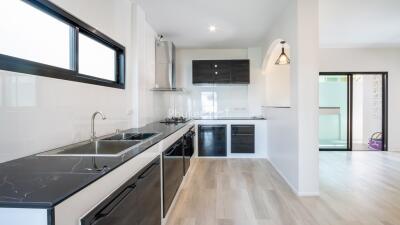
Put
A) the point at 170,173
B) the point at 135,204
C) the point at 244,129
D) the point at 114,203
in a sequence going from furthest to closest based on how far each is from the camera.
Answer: the point at 244,129
the point at 170,173
the point at 135,204
the point at 114,203

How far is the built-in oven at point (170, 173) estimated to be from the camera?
2.48m

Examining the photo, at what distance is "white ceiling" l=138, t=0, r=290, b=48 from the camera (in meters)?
3.65

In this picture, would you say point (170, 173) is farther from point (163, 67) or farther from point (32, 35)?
point (163, 67)

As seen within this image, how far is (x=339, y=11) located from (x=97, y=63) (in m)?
3.90

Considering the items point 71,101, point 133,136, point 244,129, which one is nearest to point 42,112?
point 71,101

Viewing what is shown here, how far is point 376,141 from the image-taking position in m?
6.70

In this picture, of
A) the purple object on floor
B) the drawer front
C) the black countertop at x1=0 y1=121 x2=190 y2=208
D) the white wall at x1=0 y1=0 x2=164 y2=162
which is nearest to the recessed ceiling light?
the white wall at x1=0 y1=0 x2=164 y2=162

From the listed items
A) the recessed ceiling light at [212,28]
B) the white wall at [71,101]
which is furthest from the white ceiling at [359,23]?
the white wall at [71,101]

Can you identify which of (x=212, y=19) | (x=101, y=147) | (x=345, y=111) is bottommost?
(x=101, y=147)

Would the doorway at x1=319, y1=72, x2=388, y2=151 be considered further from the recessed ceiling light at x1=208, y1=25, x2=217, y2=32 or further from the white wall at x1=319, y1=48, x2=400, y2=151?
the recessed ceiling light at x1=208, y1=25, x2=217, y2=32

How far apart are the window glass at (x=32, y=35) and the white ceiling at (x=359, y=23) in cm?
357

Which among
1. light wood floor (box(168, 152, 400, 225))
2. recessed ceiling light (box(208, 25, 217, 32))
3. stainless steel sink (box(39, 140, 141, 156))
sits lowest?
light wood floor (box(168, 152, 400, 225))

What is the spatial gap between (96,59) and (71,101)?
2.91 ft

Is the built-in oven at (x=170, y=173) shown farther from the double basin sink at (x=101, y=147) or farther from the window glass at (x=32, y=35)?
the window glass at (x=32, y=35)
